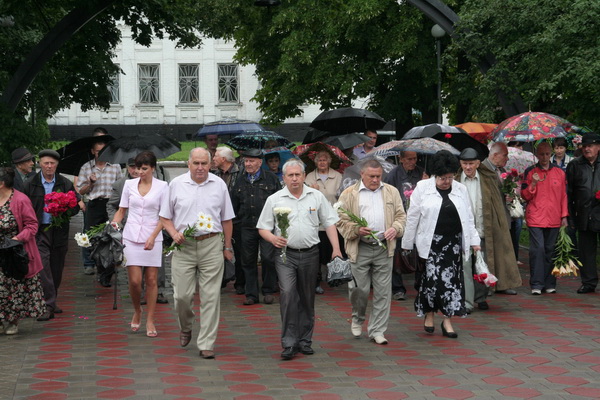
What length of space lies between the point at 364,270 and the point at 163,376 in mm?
2482

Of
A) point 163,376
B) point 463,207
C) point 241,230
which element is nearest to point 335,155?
point 241,230

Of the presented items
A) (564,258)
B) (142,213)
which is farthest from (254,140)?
(142,213)

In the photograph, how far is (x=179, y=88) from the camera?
225 ft

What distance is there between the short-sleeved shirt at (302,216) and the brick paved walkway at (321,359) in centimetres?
107

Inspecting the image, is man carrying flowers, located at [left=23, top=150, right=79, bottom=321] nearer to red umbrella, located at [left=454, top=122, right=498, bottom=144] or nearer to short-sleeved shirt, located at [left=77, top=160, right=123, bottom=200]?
short-sleeved shirt, located at [left=77, top=160, right=123, bottom=200]

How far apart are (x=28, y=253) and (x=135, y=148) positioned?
9.04 ft

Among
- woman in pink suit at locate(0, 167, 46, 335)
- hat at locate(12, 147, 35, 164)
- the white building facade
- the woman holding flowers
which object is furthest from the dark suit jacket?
the white building facade

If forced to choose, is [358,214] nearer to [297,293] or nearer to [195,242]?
[297,293]

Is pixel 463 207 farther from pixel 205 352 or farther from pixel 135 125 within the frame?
pixel 135 125

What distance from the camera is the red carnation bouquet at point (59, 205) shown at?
1216cm

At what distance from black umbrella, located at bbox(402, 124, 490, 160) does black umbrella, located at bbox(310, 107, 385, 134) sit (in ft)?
7.22

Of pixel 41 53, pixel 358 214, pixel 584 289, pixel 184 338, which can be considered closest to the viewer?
pixel 184 338

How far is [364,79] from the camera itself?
1160 inches

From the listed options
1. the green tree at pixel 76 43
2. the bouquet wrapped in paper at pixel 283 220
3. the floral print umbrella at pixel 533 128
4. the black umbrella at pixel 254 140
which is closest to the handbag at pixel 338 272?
the bouquet wrapped in paper at pixel 283 220
